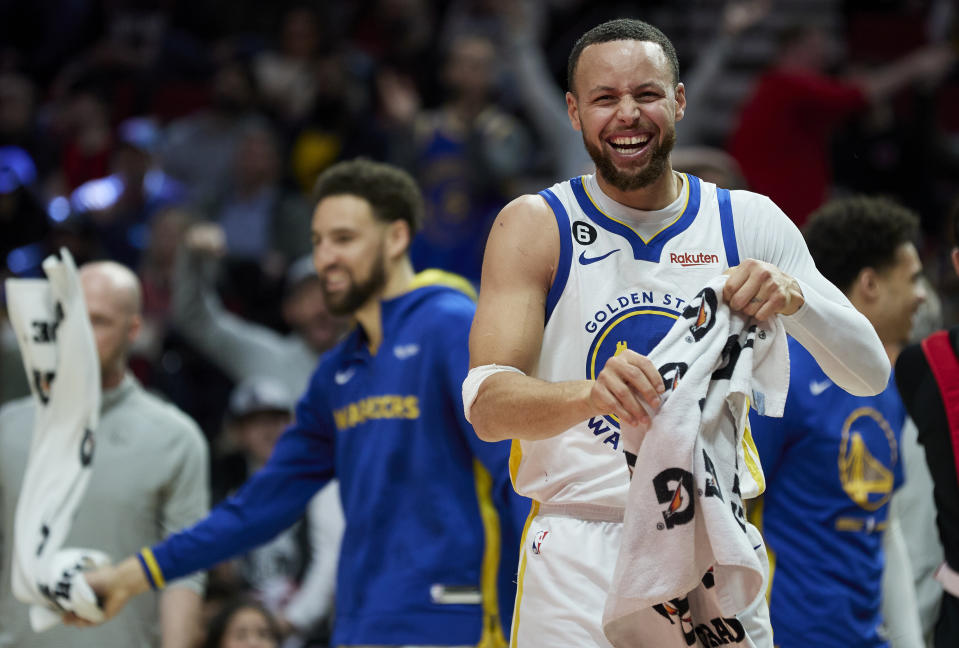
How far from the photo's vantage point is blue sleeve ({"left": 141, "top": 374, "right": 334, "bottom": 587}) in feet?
16.0

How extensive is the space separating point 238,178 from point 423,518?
20.3ft

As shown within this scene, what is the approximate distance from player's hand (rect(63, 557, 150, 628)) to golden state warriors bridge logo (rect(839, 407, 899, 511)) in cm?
243

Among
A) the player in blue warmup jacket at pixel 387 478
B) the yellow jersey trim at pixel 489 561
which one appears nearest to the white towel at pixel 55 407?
the player in blue warmup jacket at pixel 387 478

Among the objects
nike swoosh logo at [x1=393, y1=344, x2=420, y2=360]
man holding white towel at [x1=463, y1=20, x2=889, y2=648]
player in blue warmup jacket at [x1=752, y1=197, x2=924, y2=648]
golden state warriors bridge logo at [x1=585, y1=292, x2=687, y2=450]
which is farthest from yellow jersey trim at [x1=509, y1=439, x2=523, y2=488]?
nike swoosh logo at [x1=393, y1=344, x2=420, y2=360]

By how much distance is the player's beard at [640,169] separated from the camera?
3271mm

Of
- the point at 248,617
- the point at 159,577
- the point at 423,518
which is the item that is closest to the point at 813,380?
the point at 423,518

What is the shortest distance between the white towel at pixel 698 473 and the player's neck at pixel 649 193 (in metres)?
0.41

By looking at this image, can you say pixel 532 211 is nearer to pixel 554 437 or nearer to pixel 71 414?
pixel 554 437

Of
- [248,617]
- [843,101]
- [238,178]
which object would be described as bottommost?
[248,617]

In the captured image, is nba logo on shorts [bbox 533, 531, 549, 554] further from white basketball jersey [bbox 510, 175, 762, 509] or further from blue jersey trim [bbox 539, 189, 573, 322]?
blue jersey trim [bbox 539, 189, 573, 322]

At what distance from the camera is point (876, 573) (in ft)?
14.9

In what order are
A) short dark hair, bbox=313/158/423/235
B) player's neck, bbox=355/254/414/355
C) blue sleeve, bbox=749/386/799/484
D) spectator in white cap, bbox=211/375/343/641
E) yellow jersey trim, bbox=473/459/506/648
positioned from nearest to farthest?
1. blue sleeve, bbox=749/386/799/484
2. yellow jersey trim, bbox=473/459/506/648
3. player's neck, bbox=355/254/414/355
4. short dark hair, bbox=313/158/423/235
5. spectator in white cap, bbox=211/375/343/641

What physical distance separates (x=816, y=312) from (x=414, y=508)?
196 cm

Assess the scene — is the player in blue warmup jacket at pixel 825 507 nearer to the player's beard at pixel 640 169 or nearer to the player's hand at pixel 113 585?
the player's beard at pixel 640 169
